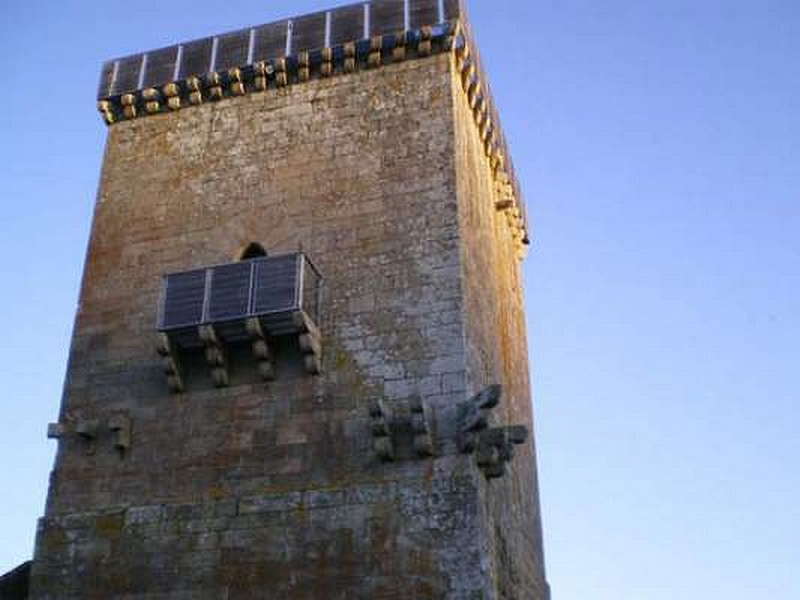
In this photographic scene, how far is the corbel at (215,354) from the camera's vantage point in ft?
37.7

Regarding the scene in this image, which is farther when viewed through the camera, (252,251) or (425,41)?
(425,41)

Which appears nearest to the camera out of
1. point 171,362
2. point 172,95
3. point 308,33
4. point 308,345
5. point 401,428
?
point 401,428

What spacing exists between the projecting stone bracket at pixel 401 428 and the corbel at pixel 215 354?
7.05ft

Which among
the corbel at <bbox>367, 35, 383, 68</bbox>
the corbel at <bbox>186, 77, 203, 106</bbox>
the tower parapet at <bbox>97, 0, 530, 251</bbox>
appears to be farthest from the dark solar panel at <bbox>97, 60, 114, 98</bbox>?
the corbel at <bbox>367, 35, 383, 68</bbox>

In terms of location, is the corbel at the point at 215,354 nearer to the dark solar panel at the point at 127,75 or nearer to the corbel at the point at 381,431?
the corbel at the point at 381,431

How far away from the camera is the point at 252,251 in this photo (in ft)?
42.1

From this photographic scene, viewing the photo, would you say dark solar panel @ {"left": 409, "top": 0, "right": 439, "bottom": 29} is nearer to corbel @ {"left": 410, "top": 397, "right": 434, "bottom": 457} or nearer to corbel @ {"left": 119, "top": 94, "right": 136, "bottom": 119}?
corbel @ {"left": 119, "top": 94, "right": 136, "bottom": 119}

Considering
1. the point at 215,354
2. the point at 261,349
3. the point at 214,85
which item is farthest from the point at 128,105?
the point at 261,349

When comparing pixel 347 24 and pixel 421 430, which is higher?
pixel 347 24

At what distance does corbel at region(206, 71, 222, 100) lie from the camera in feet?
46.3

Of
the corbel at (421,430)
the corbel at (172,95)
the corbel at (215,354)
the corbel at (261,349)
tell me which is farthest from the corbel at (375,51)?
the corbel at (421,430)

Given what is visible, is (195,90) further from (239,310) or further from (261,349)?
(261,349)

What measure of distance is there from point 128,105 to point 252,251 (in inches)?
145

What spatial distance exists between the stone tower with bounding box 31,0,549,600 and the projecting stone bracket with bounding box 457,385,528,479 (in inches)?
1.0
